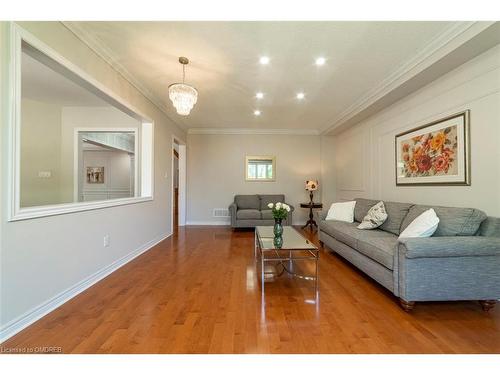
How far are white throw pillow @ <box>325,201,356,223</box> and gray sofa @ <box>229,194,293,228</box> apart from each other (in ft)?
3.82

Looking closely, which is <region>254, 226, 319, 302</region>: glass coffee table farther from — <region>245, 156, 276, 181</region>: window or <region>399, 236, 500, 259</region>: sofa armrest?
<region>245, 156, 276, 181</region>: window

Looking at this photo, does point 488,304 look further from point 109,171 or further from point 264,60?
point 109,171

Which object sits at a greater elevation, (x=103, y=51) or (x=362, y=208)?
(x=103, y=51)

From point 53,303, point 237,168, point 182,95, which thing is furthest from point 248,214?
point 53,303

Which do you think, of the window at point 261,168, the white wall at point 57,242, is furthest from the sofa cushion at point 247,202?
the white wall at point 57,242

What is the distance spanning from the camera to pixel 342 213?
3.70 metres

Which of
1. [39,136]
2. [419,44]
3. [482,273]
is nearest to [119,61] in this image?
[39,136]

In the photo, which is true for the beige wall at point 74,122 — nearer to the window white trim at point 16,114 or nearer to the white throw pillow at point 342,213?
the window white trim at point 16,114

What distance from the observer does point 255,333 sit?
156 centimetres

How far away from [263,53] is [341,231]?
2.46m

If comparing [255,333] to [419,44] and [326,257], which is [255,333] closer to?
[326,257]

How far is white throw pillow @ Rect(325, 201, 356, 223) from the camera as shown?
11.9ft

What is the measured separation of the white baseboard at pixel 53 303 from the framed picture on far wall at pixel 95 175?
21.6ft

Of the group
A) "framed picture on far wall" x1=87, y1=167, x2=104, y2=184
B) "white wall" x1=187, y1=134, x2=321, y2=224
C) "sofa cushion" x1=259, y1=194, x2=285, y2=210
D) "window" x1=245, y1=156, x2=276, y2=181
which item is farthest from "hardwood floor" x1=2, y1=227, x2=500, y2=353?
"framed picture on far wall" x1=87, y1=167, x2=104, y2=184
